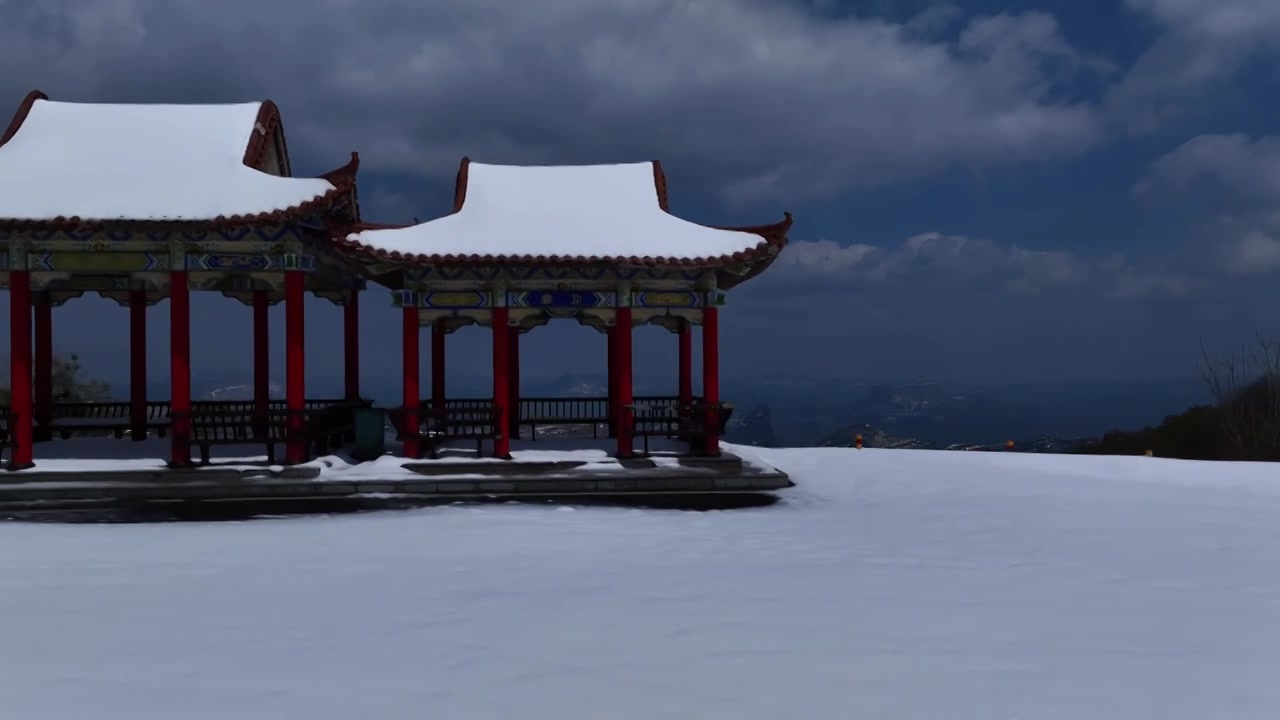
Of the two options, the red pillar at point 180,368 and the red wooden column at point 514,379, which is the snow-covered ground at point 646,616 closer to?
the red pillar at point 180,368

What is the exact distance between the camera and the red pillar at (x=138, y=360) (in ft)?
48.7

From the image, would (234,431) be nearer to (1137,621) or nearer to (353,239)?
(353,239)

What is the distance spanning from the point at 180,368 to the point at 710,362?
26.9 ft

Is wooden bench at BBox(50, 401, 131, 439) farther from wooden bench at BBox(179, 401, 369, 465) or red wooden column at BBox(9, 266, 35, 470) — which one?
red wooden column at BBox(9, 266, 35, 470)

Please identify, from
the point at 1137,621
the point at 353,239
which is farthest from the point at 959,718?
the point at 353,239

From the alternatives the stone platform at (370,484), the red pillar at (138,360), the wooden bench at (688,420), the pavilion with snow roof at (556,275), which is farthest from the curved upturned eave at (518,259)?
the red pillar at (138,360)

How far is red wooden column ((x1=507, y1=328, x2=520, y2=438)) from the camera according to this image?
1582 cm

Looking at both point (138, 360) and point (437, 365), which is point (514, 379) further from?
point (138, 360)

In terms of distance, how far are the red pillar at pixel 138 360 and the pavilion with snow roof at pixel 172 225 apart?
174cm

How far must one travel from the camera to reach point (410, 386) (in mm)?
12633

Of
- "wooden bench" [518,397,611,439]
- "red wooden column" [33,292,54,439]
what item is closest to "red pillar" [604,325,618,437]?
"wooden bench" [518,397,611,439]

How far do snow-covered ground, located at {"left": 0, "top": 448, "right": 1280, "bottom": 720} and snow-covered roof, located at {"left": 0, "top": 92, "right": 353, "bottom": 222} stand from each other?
15.8 feet

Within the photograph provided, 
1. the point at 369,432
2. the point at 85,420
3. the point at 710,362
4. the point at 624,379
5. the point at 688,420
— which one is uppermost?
the point at 710,362

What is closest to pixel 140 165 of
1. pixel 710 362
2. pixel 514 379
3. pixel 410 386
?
pixel 410 386
